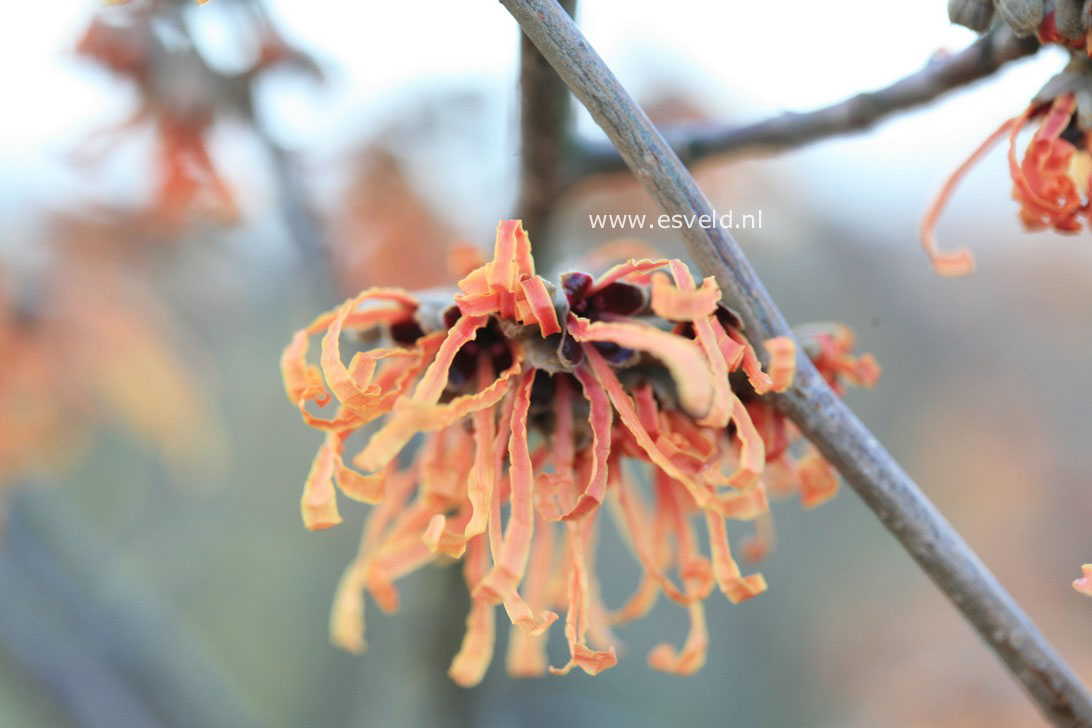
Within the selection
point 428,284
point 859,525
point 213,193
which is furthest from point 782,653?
point 213,193

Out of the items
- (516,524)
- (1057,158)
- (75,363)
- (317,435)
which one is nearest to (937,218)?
(1057,158)

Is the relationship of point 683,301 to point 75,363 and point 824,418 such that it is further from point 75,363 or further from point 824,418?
point 75,363

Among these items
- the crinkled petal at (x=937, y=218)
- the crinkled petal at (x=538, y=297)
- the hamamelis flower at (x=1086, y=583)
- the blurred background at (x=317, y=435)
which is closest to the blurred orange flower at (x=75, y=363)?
the blurred background at (x=317, y=435)

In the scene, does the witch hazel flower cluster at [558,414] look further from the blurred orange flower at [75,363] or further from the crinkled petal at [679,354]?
the blurred orange flower at [75,363]

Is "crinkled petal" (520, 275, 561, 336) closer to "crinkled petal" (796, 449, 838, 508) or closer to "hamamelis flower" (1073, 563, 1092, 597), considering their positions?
"crinkled petal" (796, 449, 838, 508)

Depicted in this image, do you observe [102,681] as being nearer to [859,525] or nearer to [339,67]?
[339,67]

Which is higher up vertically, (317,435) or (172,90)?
(172,90)

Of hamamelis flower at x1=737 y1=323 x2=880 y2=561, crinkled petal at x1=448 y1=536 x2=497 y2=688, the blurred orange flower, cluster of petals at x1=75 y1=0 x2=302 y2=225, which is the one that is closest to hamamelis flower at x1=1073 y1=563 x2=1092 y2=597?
hamamelis flower at x1=737 y1=323 x2=880 y2=561
